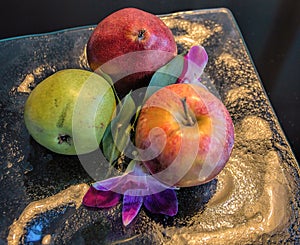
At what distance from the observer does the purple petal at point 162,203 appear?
58cm

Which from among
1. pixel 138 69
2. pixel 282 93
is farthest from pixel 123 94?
pixel 282 93

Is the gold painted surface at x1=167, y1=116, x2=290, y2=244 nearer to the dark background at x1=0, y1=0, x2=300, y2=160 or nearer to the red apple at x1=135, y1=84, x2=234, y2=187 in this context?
the red apple at x1=135, y1=84, x2=234, y2=187

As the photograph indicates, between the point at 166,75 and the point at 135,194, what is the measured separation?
0.17 meters

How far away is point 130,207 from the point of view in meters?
0.58

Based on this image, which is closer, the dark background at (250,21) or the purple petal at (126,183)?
the purple petal at (126,183)

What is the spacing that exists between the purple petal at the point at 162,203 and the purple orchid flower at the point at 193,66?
0.16 m

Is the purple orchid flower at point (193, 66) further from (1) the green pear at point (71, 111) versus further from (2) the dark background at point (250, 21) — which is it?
(2) the dark background at point (250, 21)

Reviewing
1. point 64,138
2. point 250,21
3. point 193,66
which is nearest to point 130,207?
point 64,138

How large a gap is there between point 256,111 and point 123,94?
0.66 feet

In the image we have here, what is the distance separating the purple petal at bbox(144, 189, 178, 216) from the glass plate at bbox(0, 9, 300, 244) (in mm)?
10

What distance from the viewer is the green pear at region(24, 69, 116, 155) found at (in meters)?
0.56

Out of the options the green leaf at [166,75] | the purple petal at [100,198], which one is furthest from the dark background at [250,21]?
the purple petal at [100,198]

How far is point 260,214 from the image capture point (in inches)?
23.0

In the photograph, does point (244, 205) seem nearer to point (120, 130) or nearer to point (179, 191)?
point (179, 191)
